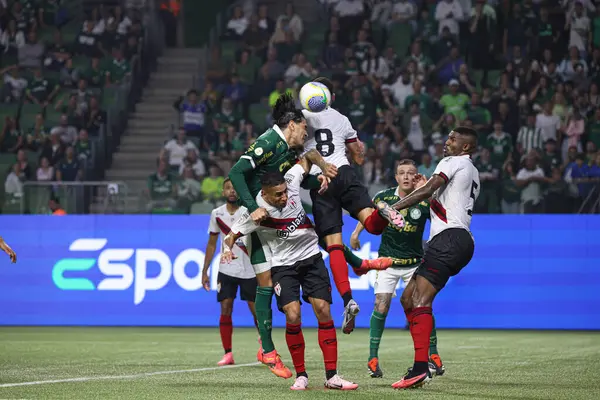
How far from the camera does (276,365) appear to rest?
9922mm

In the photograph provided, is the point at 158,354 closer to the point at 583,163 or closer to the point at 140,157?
the point at 583,163

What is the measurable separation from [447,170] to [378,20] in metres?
16.7

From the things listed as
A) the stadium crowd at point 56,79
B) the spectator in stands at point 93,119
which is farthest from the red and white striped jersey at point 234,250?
the spectator in stands at point 93,119

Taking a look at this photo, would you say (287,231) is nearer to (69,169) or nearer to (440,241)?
(440,241)

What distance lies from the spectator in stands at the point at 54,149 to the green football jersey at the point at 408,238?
12.9 metres

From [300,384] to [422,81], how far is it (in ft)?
50.8

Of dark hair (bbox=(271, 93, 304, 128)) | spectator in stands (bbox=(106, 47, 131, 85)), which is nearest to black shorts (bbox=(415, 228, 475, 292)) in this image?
dark hair (bbox=(271, 93, 304, 128))

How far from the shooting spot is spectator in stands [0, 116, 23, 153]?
2462 centimetres

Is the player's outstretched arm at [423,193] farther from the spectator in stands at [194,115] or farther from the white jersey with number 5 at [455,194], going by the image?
the spectator in stands at [194,115]

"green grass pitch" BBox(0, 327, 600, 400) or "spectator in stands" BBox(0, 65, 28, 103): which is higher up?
"spectator in stands" BBox(0, 65, 28, 103)

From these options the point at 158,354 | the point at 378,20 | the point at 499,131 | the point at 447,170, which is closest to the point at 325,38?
the point at 378,20

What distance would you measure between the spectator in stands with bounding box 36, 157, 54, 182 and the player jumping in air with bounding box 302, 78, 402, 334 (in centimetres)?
1311

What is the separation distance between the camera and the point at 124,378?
10.4 metres

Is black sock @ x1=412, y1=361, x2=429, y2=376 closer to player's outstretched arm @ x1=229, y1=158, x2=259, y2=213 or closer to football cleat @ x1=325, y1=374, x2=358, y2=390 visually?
football cleat @ x1=325, y1=374, x2=358, y2=390
